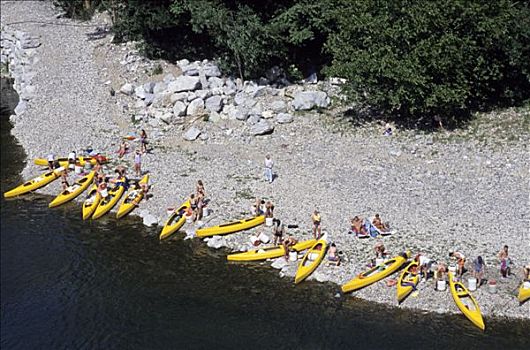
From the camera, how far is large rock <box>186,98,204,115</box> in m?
46.0

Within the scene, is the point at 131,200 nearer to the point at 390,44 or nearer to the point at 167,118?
the point at 167,118

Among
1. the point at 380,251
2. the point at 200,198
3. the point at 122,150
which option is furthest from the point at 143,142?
the point at 380,251

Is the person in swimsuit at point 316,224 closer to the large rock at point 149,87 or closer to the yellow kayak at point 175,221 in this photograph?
the yellow kayak at point 175,221

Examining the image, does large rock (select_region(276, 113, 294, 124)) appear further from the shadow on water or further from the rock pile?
the shadow on water

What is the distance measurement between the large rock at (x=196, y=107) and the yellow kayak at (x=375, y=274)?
18.7 m

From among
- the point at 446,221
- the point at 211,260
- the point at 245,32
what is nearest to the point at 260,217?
the point at 211,260

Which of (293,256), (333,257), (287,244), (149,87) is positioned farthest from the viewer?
(149,87)

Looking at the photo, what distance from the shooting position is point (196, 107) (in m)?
46.0

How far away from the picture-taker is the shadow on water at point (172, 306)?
2811 cm

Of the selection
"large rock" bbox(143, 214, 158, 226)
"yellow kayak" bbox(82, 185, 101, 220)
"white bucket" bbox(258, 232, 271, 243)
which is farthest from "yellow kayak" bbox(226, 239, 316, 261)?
"yellow kayak" bbox(82, 185, 101, 220)

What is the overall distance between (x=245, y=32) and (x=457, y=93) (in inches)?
519

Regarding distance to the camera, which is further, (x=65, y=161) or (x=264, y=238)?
(x=65, y=161)

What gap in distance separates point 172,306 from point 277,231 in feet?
19.0

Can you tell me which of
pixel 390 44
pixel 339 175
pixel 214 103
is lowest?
pixel 339 175
